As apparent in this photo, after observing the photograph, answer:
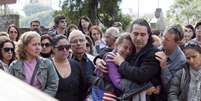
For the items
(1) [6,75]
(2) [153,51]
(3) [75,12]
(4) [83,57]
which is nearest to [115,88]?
(2) [153,51]

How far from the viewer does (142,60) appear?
3.91 m

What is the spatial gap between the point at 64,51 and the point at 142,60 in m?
0.94

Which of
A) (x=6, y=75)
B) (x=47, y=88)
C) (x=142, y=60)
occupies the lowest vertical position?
(x=47, y=88)

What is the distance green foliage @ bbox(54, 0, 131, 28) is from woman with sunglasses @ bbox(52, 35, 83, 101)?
57.7ft

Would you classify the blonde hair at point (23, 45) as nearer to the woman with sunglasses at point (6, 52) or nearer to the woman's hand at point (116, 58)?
the woman with sunglasses at point (6, 52)

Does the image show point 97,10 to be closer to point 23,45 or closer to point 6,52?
point 6,52

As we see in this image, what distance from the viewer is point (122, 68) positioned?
387 cm

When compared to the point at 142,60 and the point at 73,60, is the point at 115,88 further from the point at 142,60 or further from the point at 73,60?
the point at 73,60

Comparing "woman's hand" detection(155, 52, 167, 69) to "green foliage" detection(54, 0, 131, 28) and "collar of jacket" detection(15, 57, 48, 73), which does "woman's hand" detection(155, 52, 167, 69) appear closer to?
"collar of jacket" detection(15, 57, 48, 73)

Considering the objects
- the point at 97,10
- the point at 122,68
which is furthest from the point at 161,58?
the point at 97,10

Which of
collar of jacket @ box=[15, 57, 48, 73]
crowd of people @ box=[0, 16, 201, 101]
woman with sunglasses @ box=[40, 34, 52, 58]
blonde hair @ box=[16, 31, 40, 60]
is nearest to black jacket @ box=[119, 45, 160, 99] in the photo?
crowd of people @ box=[0, 16, 201, 101]

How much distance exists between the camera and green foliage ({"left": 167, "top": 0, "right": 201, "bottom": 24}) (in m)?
44.1

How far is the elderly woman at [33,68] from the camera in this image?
433 centimetres

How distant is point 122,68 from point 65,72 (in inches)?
33.4
